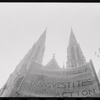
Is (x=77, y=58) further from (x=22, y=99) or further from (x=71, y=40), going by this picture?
(x=22, y=99)

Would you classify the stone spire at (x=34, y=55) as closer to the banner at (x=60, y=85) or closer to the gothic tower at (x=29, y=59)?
the gothic tower at (x=29, y=59)

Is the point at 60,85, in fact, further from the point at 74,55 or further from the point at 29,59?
the point at 74,55

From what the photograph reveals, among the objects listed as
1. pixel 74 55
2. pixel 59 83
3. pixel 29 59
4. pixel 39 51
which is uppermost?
pixel 39 51

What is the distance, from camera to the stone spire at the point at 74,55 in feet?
82.4

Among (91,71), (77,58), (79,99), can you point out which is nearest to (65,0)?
(79,99)

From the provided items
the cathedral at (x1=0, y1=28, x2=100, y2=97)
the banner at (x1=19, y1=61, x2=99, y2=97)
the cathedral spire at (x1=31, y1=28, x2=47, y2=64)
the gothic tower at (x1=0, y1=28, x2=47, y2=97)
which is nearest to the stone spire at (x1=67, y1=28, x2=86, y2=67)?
the cathedral spire at (x1=31, y1=28, x2=47, y2=64)

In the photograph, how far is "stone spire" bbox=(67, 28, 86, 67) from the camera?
2512cm

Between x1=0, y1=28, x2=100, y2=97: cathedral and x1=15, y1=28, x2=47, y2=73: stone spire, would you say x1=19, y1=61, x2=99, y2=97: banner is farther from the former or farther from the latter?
x1=15, y1=28, x2=47, y2=73: stone spire

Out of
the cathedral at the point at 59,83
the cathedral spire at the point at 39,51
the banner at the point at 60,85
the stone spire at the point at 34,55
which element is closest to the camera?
the banner at the point at 60,85

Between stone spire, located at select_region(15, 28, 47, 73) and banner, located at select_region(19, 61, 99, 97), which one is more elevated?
stone spire, located at select_region(15, 28, 47, 73)

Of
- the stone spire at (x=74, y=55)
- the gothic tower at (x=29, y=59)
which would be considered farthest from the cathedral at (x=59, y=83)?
the stone spire at (x=74, y=55)

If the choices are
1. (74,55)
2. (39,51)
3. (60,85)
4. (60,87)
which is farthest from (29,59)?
(60,87)

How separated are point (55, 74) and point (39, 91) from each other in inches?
125

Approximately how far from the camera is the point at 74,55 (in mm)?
27391
